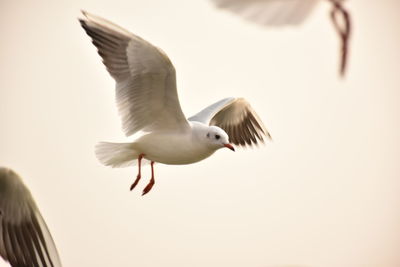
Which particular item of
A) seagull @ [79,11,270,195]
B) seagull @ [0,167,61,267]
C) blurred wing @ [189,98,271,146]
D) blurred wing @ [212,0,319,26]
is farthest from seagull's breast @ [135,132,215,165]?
blurred wing @ [212,0,319,26]

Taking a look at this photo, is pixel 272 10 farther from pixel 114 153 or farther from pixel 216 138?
pixel 114 153

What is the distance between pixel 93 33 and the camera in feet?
10.8

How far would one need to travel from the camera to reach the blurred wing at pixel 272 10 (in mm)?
579

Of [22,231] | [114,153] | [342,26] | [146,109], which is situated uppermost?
[146,109]

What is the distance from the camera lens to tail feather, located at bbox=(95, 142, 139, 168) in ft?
12.6

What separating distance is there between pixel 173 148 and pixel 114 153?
0.44 meters

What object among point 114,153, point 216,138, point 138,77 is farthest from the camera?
point 114,153

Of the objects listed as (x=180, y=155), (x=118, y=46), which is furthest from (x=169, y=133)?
(x=118, y=46)

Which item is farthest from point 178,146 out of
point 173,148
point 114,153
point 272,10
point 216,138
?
point 272,10

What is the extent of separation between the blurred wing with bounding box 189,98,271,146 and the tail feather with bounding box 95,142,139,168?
3.83ft

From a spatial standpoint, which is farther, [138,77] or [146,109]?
[146,109]

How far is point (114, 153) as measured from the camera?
387 cm

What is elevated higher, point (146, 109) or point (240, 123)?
point (146, 109)

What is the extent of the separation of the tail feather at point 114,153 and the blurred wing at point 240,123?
1.17 meters
